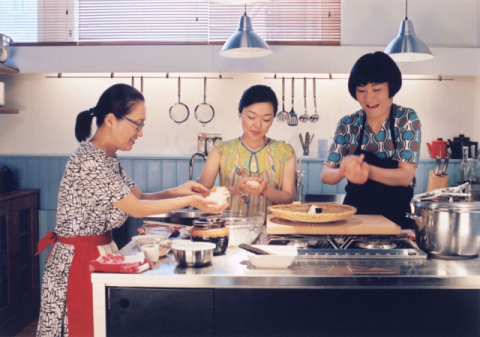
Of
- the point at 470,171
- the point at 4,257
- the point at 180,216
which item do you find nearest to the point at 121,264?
the point at 180,216

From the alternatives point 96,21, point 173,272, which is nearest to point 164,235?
point 173,272

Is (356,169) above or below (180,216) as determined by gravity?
above

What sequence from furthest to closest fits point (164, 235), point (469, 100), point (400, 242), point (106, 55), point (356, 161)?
point (469, 100) < point (106, 55) < point (356, 161) < point (164, 235) < point (400, 242)

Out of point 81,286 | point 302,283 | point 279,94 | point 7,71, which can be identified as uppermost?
point 7,71

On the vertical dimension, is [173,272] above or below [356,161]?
below

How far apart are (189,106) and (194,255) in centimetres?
312

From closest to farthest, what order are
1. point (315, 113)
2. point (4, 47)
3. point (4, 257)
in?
1. point (4, 257)
2. point (4, 47)
3. point (315, 113)

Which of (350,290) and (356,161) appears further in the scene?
(356,161)

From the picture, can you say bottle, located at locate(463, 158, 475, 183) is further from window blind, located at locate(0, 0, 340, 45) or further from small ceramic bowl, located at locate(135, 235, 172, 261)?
small ceramic bowl, located at locate(135, 235, 172, 261)

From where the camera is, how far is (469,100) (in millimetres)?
4395

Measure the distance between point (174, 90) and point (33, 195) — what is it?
1578 mm

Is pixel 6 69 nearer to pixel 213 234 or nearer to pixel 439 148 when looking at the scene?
pixel 213 234

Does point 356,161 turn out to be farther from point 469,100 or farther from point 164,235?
point 469,100

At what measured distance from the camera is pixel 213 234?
1.60 meters
